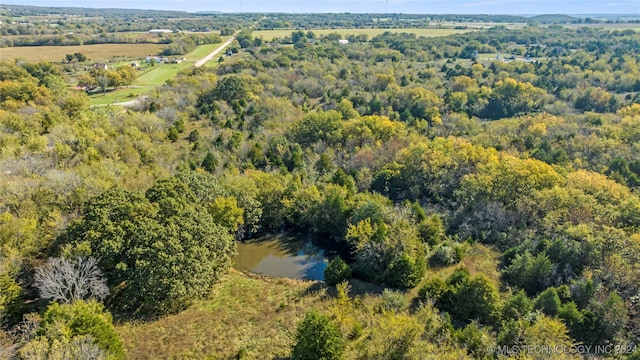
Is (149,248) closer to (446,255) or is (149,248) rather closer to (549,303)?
(446,255)

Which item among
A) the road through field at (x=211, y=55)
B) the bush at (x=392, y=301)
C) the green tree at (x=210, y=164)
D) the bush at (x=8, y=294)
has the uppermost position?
the road through field at (x=211, y=55)

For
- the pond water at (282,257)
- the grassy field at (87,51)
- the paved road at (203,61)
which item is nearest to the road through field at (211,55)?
the paved road at (203,61)

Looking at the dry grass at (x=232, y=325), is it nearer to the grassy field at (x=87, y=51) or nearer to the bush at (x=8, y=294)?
the bush at (x=8, y=294)

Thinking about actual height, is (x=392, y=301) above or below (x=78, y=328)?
below

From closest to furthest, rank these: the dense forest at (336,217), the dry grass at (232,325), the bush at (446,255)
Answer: the dense forest at (336,217)
the dry grass at (232,325)
the bush at (446,255)

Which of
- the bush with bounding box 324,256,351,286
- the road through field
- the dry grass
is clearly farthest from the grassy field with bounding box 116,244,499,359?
the road through field

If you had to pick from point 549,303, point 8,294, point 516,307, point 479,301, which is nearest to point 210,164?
point 8,294
